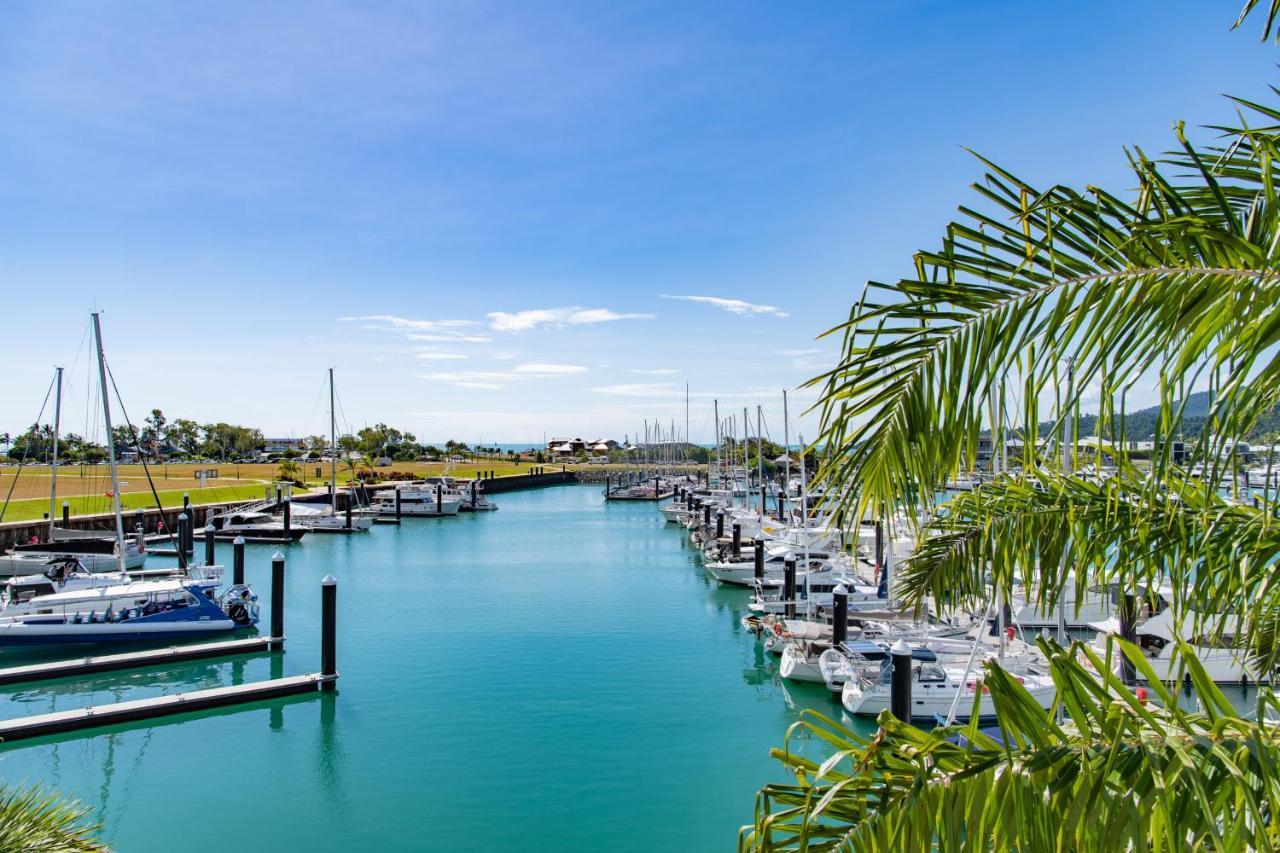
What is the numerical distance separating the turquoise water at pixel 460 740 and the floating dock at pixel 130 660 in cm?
44

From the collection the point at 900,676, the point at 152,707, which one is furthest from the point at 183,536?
the point at 900,676

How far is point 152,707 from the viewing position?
19.2m

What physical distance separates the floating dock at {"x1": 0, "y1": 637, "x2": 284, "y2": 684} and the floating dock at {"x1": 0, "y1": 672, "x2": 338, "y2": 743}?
4.23 m

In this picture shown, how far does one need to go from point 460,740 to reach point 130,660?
1174 centimetres

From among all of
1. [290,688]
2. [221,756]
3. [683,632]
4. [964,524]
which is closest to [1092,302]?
[964,524]

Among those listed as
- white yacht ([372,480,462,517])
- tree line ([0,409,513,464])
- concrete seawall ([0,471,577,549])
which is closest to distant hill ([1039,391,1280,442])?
concrete seawall ([0,471,577,549])

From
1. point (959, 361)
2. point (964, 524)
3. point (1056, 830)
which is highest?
point (959, 361)

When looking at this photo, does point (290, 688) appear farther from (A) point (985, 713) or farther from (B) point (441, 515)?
(B) point (441, 515)

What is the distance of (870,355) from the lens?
297 cm

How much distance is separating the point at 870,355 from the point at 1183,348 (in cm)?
102

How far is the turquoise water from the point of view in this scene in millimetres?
14648

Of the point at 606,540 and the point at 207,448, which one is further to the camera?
the point at 207,448

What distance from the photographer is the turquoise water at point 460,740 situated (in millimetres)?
14648

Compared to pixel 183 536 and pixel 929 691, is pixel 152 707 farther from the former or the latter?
pixel 183 536
